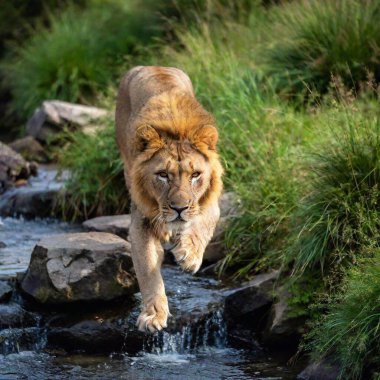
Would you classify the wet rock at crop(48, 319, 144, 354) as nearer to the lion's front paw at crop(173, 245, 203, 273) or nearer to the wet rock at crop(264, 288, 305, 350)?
the wet rock at crop(264, 288, 305, 350)

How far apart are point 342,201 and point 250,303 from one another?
112cm

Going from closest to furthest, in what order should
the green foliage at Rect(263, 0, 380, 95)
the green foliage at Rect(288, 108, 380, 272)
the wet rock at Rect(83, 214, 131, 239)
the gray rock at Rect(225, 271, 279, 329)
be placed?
the green foliage at Rect(288, 108, 380, 272), the gray rock at Rect(225, 271, 279, 329), the wet rock at Rect(83, 214, 131, 239), the green foliage at Rect(263, 0, 380, 95)

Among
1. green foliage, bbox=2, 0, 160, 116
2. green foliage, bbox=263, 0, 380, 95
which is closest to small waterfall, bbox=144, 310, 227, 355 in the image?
green foliage, bbox=263, 0, 380, 95

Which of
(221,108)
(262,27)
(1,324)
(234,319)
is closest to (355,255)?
(234,319)

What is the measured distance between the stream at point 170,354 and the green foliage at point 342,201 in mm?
819

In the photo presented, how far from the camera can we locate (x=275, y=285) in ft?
25.3

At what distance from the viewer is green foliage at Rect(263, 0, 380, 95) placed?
11414mm

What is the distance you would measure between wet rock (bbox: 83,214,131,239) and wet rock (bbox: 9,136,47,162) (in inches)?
156

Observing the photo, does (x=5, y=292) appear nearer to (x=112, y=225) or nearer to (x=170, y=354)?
(x=170, y=354)

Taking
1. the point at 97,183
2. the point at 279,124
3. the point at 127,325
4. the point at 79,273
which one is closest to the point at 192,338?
the point at 127,325

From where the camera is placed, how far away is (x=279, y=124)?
9.75 meters

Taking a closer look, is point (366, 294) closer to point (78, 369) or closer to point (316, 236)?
point (316, 236)

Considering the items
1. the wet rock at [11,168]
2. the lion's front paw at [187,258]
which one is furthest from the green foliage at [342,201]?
the wet rock at [11,168]

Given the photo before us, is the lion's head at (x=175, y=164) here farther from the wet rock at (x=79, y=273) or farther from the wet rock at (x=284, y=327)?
the wet rock at (x=284, y=327)
